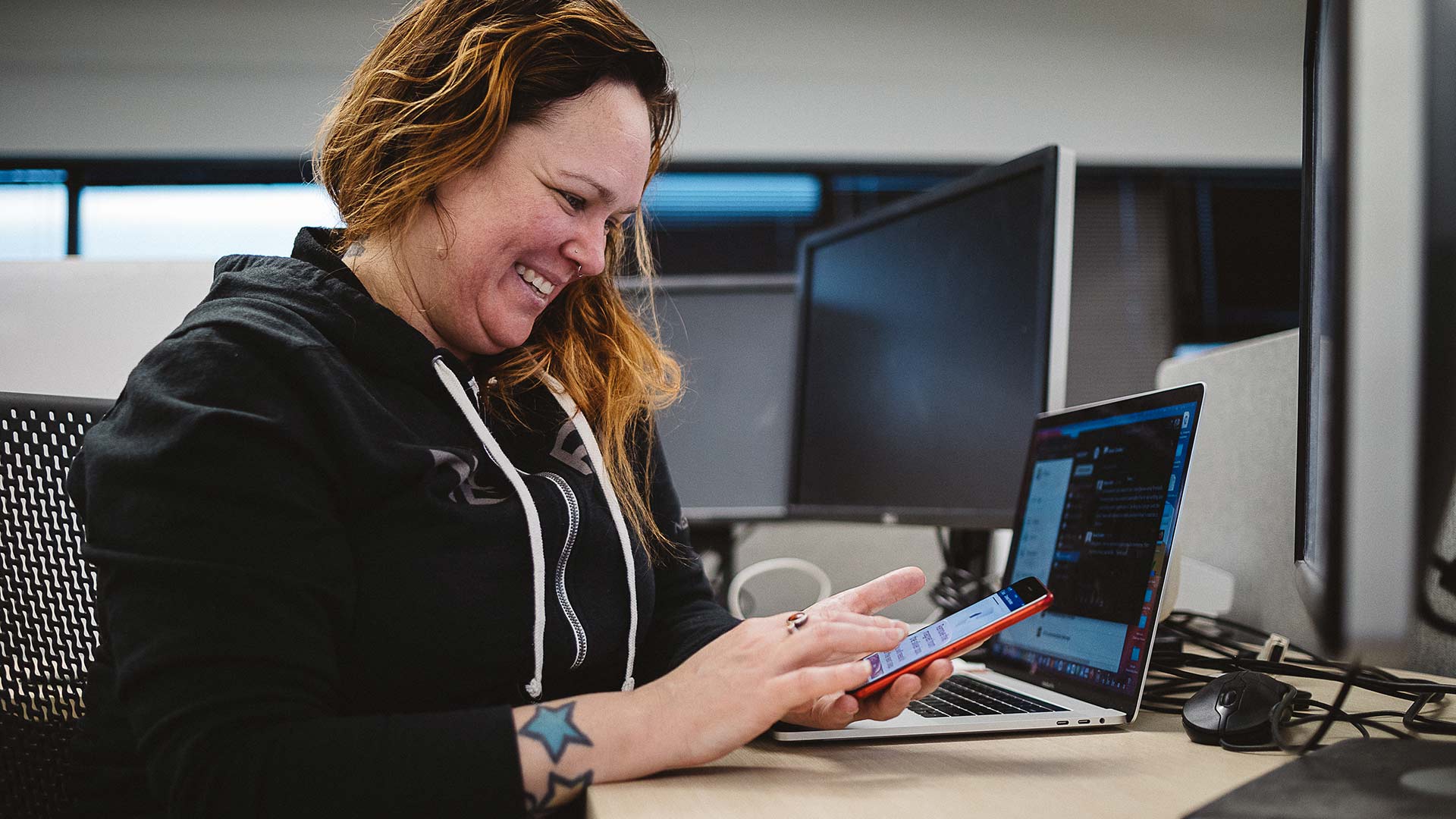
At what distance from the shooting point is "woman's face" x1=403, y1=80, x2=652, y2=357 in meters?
0.78

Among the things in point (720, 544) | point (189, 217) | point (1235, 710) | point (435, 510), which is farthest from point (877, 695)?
point (189, 217)

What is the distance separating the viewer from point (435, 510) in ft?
2.21

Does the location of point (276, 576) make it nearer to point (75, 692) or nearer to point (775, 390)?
point (75, 692)

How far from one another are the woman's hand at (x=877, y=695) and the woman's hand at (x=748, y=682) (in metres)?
0.02

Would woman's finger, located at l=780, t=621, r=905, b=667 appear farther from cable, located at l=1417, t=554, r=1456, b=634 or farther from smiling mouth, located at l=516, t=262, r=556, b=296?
smiling mouth, located at l=516, t=262, r=556, b=296

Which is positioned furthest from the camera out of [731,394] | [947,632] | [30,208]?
[30,208]

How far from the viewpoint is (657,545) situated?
0.94 m

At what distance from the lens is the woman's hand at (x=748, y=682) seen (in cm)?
58

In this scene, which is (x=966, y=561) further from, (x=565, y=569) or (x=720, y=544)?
(x=565, y=569)

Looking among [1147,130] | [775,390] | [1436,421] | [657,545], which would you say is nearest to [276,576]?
[657,545]

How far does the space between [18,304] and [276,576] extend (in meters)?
0.50

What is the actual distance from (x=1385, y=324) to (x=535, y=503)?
1.79 ft

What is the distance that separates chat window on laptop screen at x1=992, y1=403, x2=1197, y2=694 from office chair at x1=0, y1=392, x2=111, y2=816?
74 cm

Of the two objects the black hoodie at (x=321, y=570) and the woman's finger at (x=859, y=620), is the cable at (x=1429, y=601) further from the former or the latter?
the black hoodie at (x=321, y=570)
